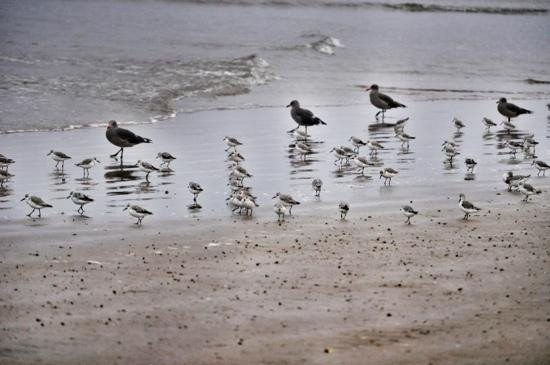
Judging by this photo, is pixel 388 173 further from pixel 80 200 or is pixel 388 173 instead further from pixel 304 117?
pixel 304 117

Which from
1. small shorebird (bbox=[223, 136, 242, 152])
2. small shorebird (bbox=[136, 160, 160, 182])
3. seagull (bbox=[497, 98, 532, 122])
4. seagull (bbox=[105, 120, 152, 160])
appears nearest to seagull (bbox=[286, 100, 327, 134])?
small shorebird (bbox=[223, 136, 242, 152])

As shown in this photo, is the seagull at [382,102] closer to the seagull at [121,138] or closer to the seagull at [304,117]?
the seagull at [304,117]

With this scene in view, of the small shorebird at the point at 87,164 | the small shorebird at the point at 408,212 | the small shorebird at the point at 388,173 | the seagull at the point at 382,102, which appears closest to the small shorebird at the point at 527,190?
the small shorebird at the point at 388,173

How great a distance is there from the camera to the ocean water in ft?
92.2

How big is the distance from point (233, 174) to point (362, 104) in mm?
13368

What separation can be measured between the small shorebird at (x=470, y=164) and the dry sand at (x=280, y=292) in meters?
3.76

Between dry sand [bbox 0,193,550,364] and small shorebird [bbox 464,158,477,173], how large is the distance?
376 cm

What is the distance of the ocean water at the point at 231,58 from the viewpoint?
28.1m

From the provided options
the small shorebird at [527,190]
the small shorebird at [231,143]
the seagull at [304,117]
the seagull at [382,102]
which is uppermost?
the seagull at [382,102]

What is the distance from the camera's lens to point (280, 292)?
10781 mm

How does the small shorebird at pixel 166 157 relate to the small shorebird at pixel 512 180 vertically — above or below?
above

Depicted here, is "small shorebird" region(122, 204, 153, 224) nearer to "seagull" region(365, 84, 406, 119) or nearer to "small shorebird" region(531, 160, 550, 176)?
"small shorebird" region(531, 160, 550, 176)

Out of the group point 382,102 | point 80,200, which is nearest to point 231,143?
point 80,200

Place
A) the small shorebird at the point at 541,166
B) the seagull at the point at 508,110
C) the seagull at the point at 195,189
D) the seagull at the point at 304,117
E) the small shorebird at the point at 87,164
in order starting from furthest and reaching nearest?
the seagull at the point at 508,110, the seagull at the point at 304,117, the small shorebird at the point at 541,166, the small shorebird at the point at 87,164, the seagull at the point at 195,189
